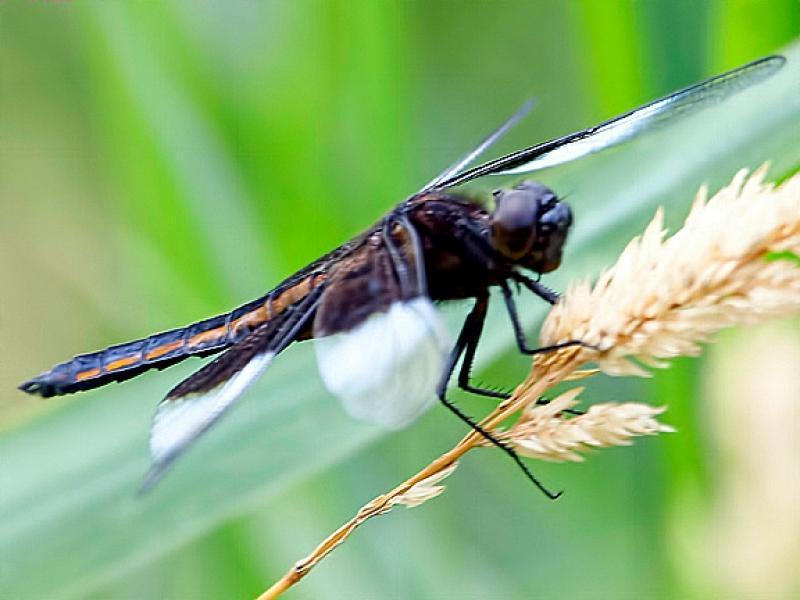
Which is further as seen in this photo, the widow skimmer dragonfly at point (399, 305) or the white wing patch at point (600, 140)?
the white wing patch at point (600, 140)

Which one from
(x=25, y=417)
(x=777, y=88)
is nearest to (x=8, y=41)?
(x=25, y=417)

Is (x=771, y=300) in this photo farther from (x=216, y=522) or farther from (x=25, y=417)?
(x=25, y=417)

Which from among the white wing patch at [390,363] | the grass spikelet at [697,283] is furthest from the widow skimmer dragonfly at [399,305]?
the grass spikelet at [697,283]

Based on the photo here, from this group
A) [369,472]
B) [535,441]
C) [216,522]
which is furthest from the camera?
[369,472]

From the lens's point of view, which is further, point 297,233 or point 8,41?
point 8,41

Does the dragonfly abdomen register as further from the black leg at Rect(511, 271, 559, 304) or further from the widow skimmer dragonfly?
the black leg at Rect(511, 271, 559, 304)

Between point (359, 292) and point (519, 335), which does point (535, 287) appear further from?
point (359, 292)

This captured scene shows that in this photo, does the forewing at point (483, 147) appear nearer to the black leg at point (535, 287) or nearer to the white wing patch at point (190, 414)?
the black leg at point (535, 287)
